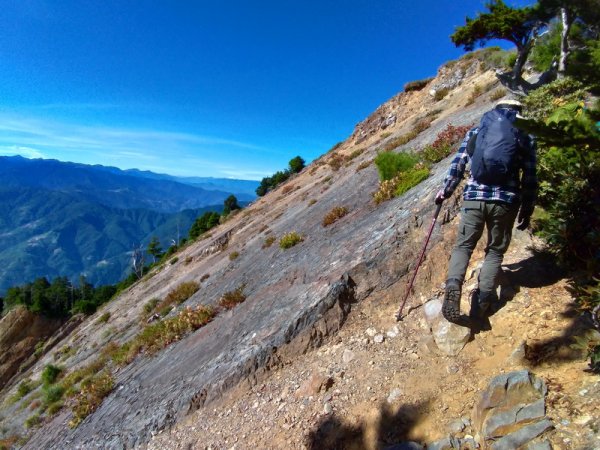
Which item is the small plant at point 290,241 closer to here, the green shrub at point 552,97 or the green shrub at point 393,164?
the green shrub at point 393,164

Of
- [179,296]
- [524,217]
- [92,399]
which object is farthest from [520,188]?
[179,296]

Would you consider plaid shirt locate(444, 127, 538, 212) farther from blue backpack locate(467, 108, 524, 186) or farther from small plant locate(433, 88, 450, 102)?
small plant locate(433, 88, 450, 102)

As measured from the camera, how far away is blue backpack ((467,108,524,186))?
5.20 m

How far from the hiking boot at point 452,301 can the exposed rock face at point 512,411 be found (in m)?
1.27

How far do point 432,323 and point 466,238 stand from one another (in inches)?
60.8

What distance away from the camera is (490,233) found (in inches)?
225

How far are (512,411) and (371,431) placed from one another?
1910 millimetres

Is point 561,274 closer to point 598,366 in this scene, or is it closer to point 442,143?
point 598,366

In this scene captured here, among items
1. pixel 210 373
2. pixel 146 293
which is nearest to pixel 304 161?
pixel 146 293

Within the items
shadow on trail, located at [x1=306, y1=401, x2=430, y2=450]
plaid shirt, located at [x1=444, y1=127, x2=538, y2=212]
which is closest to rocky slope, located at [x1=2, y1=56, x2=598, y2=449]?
shadow on trail, located at [x1=306, y1=401, x2=430, y2=450]

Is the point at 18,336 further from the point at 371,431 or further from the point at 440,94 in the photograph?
the point at 371,431

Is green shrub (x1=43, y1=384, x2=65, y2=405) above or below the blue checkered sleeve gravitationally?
below

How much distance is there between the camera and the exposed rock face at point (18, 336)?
46700 millimetres

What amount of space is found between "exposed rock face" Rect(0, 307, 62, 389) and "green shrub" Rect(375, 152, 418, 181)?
51591 mm
